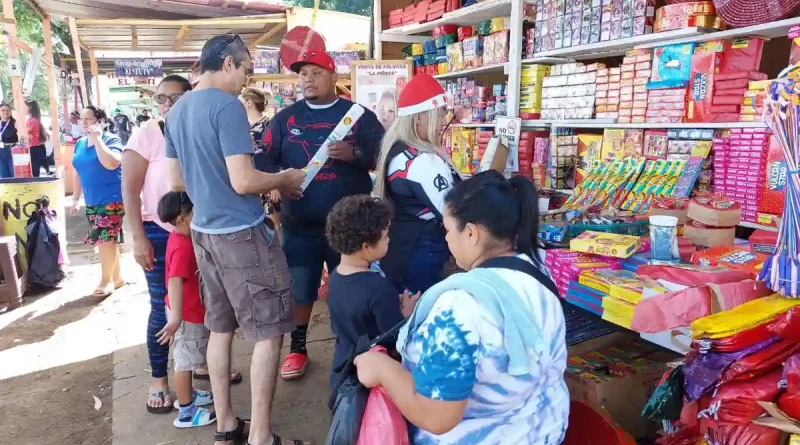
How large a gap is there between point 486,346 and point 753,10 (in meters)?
2.01

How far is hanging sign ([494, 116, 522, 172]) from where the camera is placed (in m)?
3.54

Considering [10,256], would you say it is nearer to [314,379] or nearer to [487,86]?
[314,379]

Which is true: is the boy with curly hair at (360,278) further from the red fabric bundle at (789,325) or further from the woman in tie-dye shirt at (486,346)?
the red fabric bundle at (789,325)

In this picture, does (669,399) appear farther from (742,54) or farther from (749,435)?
(742,54)

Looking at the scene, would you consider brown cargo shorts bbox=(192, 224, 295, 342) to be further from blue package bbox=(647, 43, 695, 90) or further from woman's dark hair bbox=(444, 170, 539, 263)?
blue package bbox=(647, 43, 695, 90)

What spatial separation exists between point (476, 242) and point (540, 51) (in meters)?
2.46

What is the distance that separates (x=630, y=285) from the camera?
6.08ft

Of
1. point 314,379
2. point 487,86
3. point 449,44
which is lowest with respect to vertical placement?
point 314,379

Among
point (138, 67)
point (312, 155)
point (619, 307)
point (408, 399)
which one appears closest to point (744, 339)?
point (619, 307)

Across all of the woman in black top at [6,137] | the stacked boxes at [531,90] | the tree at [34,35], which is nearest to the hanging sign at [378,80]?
the stacked boxes at [531,90]

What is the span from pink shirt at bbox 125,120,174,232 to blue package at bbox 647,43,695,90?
7.81ft

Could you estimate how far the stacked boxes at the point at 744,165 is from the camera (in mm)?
2281

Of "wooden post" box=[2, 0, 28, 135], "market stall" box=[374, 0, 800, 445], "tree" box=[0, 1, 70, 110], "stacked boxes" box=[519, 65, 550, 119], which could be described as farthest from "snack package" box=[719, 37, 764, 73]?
"tree" box=[0, 1, 70, 110]

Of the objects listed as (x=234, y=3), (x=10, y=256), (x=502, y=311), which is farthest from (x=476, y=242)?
(x=234, y=3)
